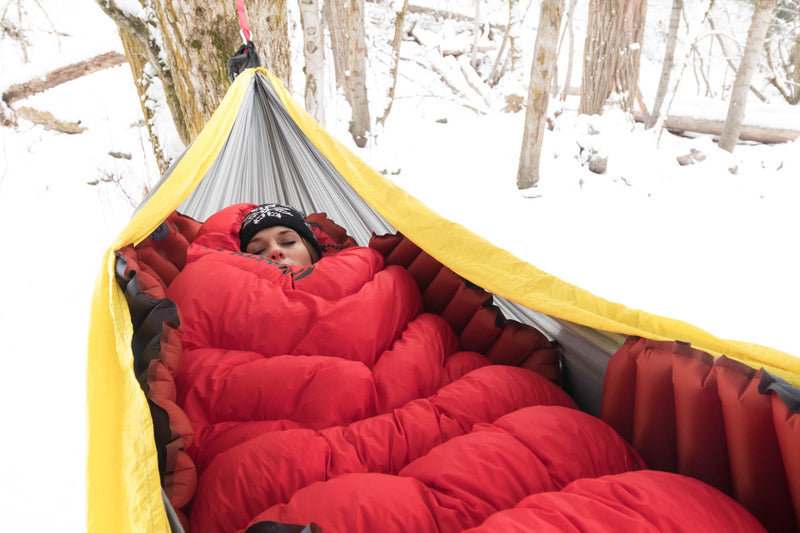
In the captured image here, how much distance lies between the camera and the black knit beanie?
1479 millimetres

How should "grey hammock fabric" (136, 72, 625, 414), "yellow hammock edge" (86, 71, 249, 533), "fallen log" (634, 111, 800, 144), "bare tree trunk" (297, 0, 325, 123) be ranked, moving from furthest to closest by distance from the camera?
"fallen log" (634, 111, 800, 144) → "bare tree trunk" (297, 0, 325, 123) → "grey hammock fabric" (136, 72, 625, 414) → "yellow hammock edge" (86, 71, 249, 533)

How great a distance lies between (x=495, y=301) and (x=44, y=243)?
275 cm

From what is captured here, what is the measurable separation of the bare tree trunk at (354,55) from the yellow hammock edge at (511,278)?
243 cm

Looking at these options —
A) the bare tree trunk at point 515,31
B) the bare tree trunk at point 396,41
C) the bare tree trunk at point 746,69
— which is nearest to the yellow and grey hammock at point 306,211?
the bare tree trunk at point 396,41

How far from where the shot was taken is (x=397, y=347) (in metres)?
1.07

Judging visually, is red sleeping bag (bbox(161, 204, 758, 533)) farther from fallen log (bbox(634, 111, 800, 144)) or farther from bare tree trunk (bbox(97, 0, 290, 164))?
fallen log (bbox(634, 111, 800, 144))

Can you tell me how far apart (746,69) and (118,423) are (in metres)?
4.33

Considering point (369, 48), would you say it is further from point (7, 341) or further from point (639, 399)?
point (639, 399)

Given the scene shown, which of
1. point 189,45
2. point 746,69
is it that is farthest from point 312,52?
point 746,69

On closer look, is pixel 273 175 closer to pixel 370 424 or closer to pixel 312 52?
pixel 370 424

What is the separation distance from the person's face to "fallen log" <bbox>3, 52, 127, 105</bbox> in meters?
3.26

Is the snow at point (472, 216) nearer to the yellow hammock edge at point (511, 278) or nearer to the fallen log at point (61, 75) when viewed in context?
the fallen log at point (61, 75)

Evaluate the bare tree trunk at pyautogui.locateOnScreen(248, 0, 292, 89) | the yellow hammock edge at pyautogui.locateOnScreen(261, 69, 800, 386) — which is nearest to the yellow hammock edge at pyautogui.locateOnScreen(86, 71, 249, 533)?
the yellow hammock edge at pyautogui.locateOnScreen(261, 69, 800, 386)

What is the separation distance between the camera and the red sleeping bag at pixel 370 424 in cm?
62
